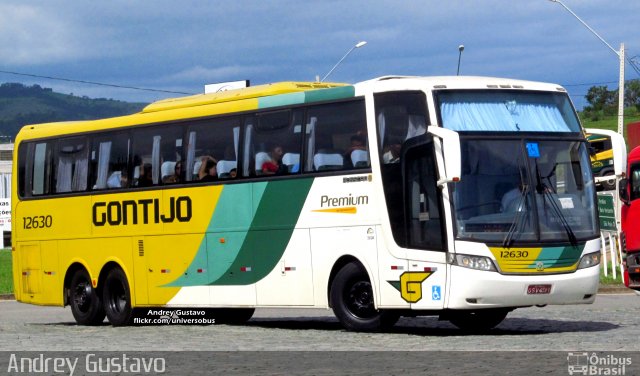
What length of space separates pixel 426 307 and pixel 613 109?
335 feet

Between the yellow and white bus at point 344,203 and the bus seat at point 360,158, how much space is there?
0.02 m

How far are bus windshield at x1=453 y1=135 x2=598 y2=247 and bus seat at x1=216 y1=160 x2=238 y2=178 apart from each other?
449 cm

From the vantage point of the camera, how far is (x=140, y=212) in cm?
2348

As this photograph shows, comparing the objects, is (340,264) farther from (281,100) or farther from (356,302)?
(281,100)

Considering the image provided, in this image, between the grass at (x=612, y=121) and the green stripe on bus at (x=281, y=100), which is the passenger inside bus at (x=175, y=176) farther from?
the grass at (x=612, y=121)

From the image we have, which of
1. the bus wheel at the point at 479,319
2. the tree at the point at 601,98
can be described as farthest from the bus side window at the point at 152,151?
the tree at the point at 601,98

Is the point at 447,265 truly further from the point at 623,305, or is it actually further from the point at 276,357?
the point at 623,305

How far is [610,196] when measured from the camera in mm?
33750

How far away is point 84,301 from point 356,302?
271 inches

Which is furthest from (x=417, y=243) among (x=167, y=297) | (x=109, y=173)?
(x=109, y=173)

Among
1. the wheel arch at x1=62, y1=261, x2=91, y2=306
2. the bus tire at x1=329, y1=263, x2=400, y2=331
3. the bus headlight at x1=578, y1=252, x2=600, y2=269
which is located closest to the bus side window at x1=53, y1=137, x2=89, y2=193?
the wheel arch at x1=62, y1=261, x2=91, y2=306

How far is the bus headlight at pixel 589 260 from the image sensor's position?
18.7 metres

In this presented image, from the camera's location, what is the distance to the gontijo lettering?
2267 cm

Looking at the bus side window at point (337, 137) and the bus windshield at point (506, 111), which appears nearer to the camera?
the bus windshield at point (506, 111)
